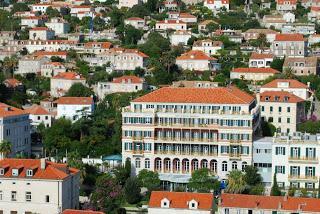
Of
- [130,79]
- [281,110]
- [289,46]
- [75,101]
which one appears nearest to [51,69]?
[130,79]

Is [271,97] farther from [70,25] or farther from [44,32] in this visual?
[70,25]

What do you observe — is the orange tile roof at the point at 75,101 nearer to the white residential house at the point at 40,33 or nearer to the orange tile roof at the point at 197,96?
the orange tile roof at the point at 197,96

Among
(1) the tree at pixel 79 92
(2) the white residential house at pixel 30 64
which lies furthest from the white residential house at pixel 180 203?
(2) the white residential house at pixel 30 64

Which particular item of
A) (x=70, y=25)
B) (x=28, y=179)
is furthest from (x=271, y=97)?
(x=70, y=25)

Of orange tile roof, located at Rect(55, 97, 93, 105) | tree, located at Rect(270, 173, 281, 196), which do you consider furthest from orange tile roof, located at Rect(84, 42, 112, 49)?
tree, located at Rect(270, 173, 281, 196)

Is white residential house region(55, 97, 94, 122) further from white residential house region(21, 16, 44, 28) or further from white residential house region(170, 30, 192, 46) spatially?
white residential house region(21, 16, 44, 28)

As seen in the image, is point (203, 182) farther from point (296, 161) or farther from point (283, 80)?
point (283, 80)
